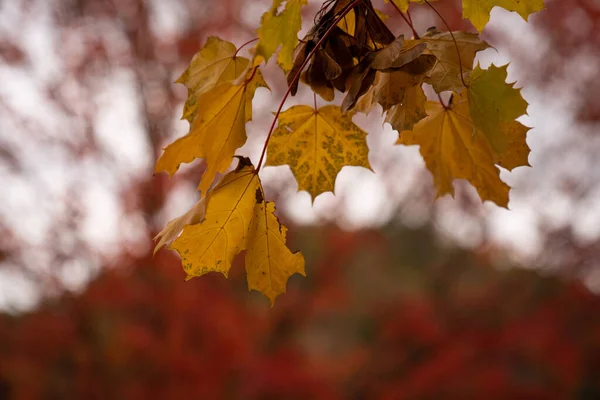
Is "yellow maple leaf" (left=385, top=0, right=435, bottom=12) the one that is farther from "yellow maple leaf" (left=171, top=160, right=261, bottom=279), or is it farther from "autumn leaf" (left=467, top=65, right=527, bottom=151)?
"yellow maple leaf" (left=171, top=160, right=261, bottom=279)

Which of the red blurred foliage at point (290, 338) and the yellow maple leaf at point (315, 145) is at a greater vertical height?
the red blurred foliage at point (290, 338)

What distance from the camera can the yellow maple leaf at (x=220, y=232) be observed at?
1.75 feet

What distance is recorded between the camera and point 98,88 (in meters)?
3.40

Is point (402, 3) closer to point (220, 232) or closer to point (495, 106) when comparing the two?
point (495, 106)

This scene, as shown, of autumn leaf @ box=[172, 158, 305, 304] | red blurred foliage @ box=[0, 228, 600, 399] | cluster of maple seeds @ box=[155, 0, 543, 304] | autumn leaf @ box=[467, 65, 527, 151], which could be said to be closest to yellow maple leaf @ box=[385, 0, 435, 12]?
cluster of maple seeds @ box=[155, 0, 543, 304]

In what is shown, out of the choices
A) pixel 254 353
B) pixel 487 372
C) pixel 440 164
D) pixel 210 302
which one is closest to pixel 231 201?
pixel 440 164

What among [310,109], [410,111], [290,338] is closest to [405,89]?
[410,111]

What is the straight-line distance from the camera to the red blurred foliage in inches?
129

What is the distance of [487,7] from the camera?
513 millimetres

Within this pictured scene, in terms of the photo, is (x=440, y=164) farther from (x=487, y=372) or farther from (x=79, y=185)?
(x=487, y=372)

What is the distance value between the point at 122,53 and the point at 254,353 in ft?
6.83

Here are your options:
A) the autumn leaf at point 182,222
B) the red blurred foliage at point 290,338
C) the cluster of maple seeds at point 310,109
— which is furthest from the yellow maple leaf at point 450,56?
the red blurred foliage at point 290,338

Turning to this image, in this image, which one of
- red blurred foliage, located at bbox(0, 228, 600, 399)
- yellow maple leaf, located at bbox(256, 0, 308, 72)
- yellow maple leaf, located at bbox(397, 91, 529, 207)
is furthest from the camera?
red blurred foliage, located at bbox(0, 228, 600, 399)

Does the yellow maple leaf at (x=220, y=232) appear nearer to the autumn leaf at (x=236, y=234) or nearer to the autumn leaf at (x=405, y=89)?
the autumn leaf at (x=236, y=234)
